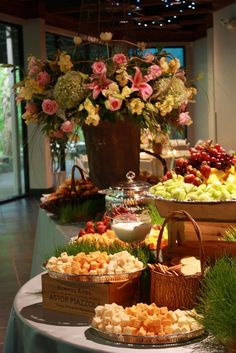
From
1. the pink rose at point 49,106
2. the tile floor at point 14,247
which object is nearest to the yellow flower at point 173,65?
the pink rose at point 49,106

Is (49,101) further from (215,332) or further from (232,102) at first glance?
(232,102)

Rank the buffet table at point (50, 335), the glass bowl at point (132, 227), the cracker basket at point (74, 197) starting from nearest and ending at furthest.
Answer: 1. the buffet table at point (50, 335)
2. the glass bowl at point (132, 227)
3. the cracker basket at point (74, 197)

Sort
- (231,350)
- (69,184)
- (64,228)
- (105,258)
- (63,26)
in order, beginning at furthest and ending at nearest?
1. (63,26)
2. (69,184)
3. (64,228)
4. (105,258)
5. (231,350)

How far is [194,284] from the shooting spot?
2051 millimetres

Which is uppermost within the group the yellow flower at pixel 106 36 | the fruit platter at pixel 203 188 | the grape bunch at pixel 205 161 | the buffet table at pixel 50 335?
the yellow flower at pixel 106 36

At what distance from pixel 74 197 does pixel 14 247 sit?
3681 millimetres

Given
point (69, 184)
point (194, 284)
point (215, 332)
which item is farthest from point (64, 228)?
point (215, 332)

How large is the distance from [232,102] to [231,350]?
422 inches

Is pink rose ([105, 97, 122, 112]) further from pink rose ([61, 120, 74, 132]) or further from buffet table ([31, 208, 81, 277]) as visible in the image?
buffet table ([31, 208, 81, 277])

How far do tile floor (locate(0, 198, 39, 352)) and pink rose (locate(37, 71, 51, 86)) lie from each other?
174 cm

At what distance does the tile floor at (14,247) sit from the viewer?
18.8 ft

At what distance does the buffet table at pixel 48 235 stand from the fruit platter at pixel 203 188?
1169mm

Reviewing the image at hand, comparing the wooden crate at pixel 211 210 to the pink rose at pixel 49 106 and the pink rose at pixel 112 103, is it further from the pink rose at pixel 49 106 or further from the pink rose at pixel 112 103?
the pink rose at pixel 49 106

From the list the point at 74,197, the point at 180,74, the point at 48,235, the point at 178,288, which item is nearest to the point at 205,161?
the point at 178,288
